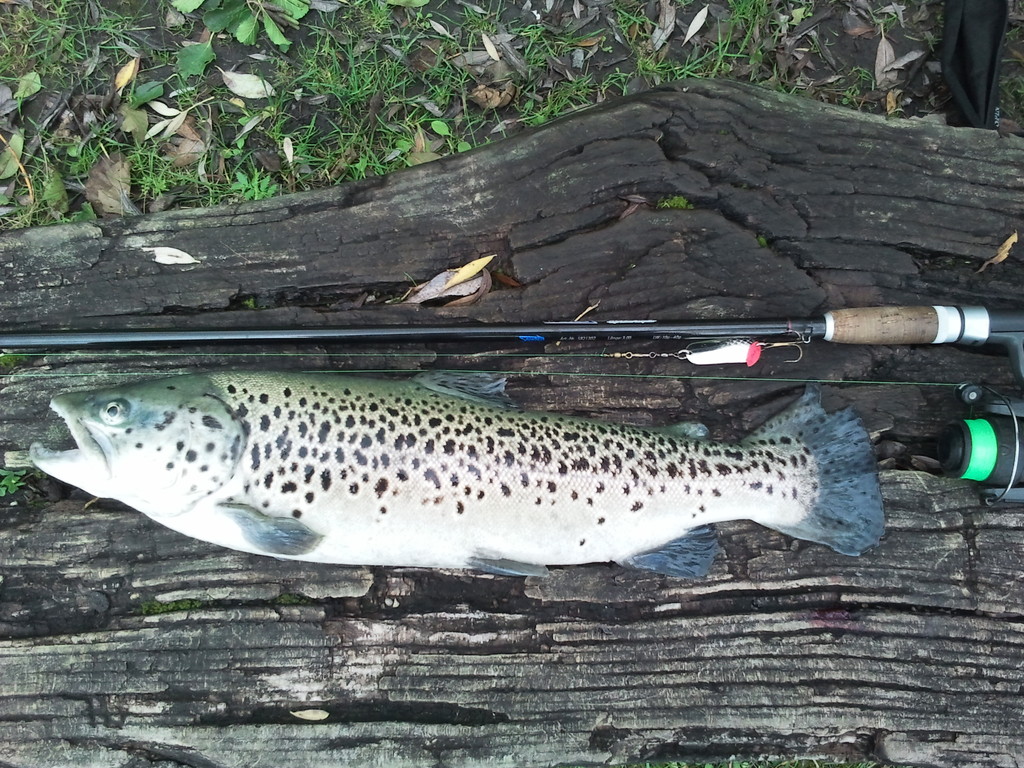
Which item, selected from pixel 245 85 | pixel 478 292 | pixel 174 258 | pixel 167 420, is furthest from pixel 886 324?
pixel 245 85

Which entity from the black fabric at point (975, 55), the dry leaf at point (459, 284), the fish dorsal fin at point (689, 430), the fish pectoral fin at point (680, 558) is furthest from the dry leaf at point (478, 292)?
the black fabric at point (975, 55)

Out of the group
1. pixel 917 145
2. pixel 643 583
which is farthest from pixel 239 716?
pixel 917 145

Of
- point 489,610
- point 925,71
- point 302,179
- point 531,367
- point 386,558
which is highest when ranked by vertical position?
point 925,71

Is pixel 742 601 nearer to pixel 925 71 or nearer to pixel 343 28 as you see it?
pixel 925 71

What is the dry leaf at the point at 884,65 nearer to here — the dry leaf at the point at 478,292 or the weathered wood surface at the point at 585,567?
the weathered wood surface at the point at 585,567

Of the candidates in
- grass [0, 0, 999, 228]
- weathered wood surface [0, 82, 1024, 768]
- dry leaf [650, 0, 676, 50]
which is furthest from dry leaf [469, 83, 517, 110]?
dry leaf [650, 0, 676, 50]

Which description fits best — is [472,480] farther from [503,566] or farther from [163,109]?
[163,109]
